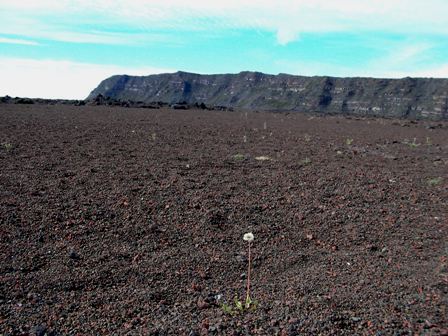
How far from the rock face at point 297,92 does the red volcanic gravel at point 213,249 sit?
65.6 m

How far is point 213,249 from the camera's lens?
195 inches

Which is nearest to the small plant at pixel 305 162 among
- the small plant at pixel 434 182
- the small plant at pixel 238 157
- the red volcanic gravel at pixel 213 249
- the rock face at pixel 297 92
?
the red volcanic gravel at pixel 213 249

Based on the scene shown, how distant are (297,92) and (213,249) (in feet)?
309

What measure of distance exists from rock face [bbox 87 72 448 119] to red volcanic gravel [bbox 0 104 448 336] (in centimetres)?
6556

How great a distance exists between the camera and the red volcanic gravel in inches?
139

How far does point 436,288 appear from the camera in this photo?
4.06 meters

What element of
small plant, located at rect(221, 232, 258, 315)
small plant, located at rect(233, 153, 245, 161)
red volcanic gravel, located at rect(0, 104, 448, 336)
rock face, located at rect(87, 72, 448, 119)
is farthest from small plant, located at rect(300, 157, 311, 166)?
rock face, located at rect(87, 72, 448, 119)

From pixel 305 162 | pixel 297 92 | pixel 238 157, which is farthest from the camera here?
pixel 297 92

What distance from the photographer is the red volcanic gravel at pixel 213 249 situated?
3523 millimetres

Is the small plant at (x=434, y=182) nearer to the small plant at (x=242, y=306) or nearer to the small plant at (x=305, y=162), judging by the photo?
the small plant at (x=305, y=162)

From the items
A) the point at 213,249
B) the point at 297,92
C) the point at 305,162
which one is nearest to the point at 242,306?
the point at 213,249

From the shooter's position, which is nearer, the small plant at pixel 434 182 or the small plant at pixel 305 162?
the small plant at pixel 434 182

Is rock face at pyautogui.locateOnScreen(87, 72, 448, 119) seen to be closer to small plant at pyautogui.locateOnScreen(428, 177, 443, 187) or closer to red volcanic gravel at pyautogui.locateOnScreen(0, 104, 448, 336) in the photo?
small plant at pyautogui.locateOnScreen(428, 177, 443, 187)

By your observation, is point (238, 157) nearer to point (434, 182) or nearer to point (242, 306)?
point (434, 182)
